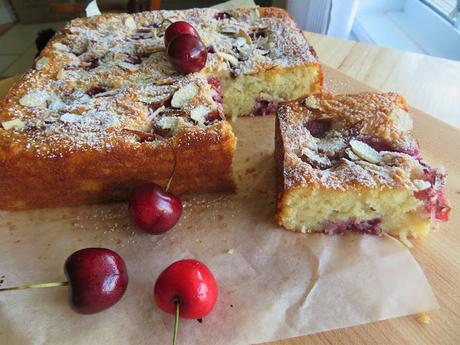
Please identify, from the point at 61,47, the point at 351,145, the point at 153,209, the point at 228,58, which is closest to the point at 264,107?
the point at 228,58

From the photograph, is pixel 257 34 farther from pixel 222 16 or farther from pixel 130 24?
pixel 130 24

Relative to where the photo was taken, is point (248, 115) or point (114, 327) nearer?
point (114, 327)

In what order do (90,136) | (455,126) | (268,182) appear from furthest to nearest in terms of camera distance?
(455,126) < (268,182) < (90,136)

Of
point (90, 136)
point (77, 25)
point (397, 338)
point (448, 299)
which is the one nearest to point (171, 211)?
point (90, 136)

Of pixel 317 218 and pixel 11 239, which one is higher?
Result: pixel 317 218

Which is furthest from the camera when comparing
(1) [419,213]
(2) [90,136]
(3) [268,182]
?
(3) [268,182]

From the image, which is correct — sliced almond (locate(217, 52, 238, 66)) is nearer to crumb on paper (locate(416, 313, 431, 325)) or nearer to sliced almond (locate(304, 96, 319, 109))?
sliced almond (locate(304, 96, 319, 109))

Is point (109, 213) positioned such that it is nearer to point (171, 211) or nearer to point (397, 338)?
point (171, 211)

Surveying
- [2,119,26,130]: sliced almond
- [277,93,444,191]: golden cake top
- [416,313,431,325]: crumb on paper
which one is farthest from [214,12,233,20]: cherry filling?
[416,313,431,325]: crumb on paper

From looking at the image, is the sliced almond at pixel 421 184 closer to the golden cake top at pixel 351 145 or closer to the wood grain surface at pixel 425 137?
the golden cake top at pixel 351 145
